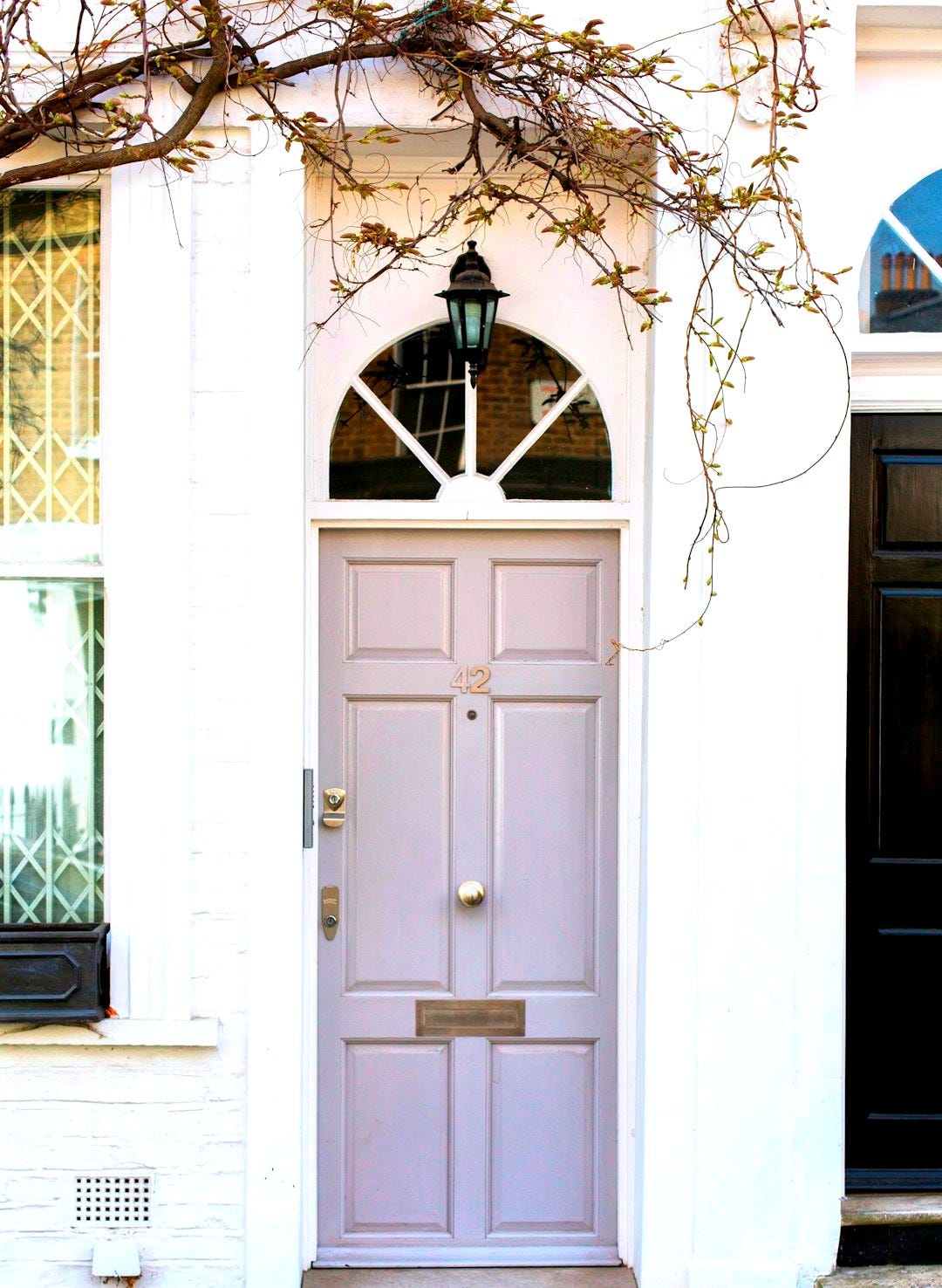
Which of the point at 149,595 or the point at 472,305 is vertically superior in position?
the point at 472,305

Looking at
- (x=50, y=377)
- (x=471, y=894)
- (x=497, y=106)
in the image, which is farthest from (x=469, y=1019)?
(x=497, y=106)

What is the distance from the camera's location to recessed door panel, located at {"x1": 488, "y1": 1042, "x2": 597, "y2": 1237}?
397 centimetres

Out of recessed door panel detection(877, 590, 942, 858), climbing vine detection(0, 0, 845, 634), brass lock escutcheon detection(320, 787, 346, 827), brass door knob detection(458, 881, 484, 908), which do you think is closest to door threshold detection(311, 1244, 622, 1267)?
brass door knob detection(458, 881, 484, 908)

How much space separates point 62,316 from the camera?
375 cm

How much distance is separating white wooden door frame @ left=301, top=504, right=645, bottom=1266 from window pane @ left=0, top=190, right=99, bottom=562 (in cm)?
75

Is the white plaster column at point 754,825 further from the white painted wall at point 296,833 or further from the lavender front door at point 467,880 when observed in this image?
the lavender front door at point 467,880

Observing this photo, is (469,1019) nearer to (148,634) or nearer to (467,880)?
(467,880)

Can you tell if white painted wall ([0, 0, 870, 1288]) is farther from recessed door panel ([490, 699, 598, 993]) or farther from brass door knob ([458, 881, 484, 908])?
brass door knob ([458, 881, 484, 908])

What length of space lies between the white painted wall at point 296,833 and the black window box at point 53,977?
166 mm

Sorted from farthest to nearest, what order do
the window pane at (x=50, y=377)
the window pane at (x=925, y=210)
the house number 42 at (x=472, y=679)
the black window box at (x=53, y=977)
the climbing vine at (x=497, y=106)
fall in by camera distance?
the house number 42 at (x=472, y=679) → the window pane at (x=925, y=210) → the window pane at (x=50, y=377) → the black window box at (x=53, y=977) → the climbing vine at (x=497, y=106)

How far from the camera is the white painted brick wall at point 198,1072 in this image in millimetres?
3641

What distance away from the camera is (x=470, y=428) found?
393 centimetres

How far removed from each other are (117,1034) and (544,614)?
73.4 inches

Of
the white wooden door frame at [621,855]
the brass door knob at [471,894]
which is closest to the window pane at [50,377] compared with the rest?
the white wooden door frame at [621,855]
